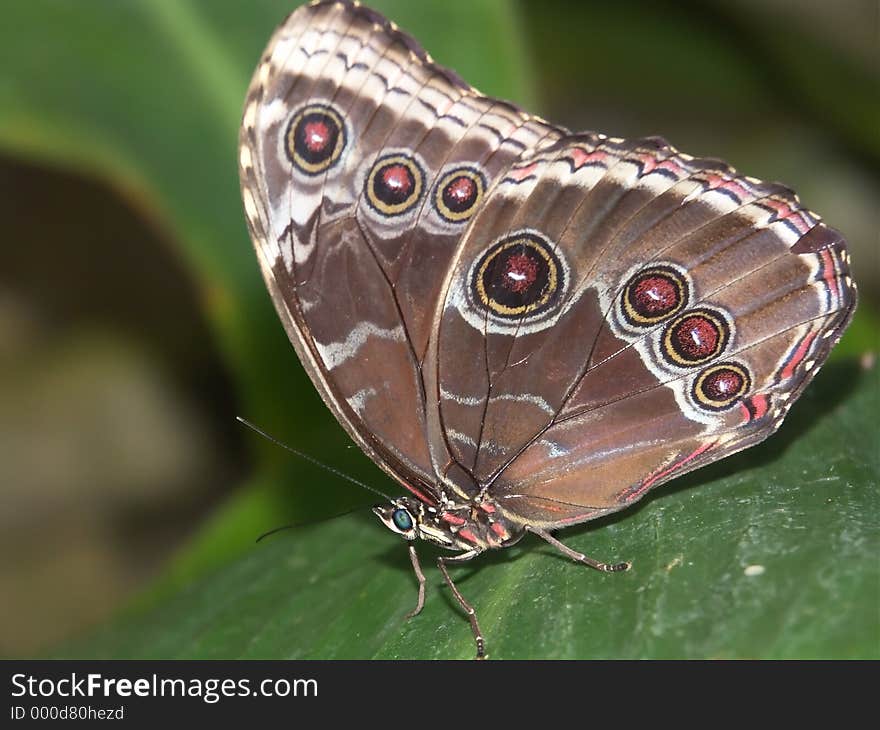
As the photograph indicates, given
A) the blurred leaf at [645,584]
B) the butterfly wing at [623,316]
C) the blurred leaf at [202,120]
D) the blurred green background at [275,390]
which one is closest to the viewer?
the blurred leaf at [645,584]

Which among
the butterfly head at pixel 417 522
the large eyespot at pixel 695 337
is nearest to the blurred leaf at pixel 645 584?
the butterfly head at pixel 417 522

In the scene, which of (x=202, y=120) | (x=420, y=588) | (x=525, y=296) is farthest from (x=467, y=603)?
(x=202, y=120)

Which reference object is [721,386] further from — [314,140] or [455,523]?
[314,140]

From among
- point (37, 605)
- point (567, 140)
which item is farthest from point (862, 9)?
point (37, 605)

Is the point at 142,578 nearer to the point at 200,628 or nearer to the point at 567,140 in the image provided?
the point at 200,628

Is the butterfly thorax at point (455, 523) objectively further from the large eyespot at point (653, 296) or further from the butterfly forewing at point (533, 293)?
the large eyespot at point (653, 296)

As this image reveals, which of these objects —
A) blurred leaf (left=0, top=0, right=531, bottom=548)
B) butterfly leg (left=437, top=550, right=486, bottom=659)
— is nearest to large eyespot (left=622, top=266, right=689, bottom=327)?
butterfly leg (left=437, top=550, right=486, bottom=659)

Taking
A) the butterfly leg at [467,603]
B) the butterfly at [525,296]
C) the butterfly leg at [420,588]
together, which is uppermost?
the butterfly at [525,296]
